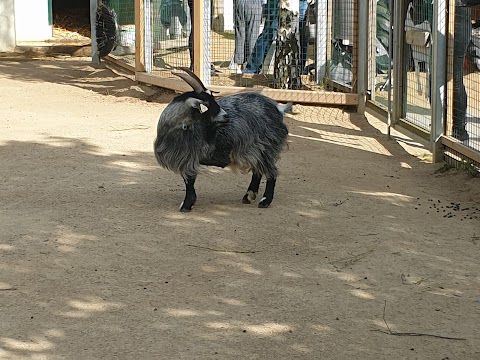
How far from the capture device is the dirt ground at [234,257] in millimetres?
3947

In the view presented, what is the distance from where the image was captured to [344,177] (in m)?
7.16

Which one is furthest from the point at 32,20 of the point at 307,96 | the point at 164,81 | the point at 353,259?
the point at 353,259

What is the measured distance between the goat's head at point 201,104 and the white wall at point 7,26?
10.3 metres

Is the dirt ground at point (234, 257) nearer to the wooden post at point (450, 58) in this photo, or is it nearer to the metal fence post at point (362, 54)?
the wooden post at point (450, 58)

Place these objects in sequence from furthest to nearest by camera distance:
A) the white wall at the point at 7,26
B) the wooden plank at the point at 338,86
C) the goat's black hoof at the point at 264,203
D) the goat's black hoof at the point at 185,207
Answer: the white wall at the point at 7,26, the wooden plank at the point at 338,86, the goat's black hoof at the point at 264,203, the goat's black hoof at the point at 185,207

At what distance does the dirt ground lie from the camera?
3.95 m

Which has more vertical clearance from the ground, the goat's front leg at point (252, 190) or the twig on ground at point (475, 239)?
the goat's front leg at point (252, 190)

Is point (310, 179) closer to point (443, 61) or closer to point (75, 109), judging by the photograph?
point (443, 61)

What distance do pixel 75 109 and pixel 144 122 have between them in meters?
1.19

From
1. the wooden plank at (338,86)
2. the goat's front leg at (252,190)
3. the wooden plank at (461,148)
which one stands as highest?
the wooden plank at (338,86)

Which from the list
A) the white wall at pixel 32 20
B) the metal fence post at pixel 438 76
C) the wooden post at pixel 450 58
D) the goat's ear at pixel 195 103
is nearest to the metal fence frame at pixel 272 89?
the metal fence post at pixel 438 76

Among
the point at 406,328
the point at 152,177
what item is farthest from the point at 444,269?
the point at 152,177

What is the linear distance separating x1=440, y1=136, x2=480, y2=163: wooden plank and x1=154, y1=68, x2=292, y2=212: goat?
1628 mm

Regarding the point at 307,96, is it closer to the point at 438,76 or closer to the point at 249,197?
the point at 438,76
